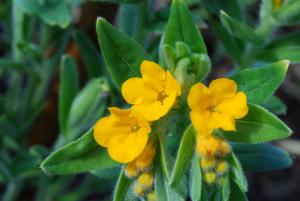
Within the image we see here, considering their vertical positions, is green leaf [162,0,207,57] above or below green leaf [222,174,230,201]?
above

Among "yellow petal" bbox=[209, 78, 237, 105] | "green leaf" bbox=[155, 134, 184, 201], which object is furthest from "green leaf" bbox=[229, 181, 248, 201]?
"yellow petal" bbox=[209, 78, 237, 105]

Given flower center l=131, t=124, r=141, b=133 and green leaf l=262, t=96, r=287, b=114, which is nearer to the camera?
flower center l=131, t=124, r=141, b=133

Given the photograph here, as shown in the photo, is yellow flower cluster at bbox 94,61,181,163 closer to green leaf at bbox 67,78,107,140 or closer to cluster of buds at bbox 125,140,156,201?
cluster of buds at bbox 125,140,156,201

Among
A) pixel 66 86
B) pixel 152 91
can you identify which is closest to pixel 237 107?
pixel 152 91

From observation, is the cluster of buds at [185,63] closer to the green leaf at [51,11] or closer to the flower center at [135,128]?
the flower center at [135,128]

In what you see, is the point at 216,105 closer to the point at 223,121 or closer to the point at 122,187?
the point at 223,121

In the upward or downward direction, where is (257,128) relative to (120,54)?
downward

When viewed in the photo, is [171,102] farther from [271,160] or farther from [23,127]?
[23,127]
